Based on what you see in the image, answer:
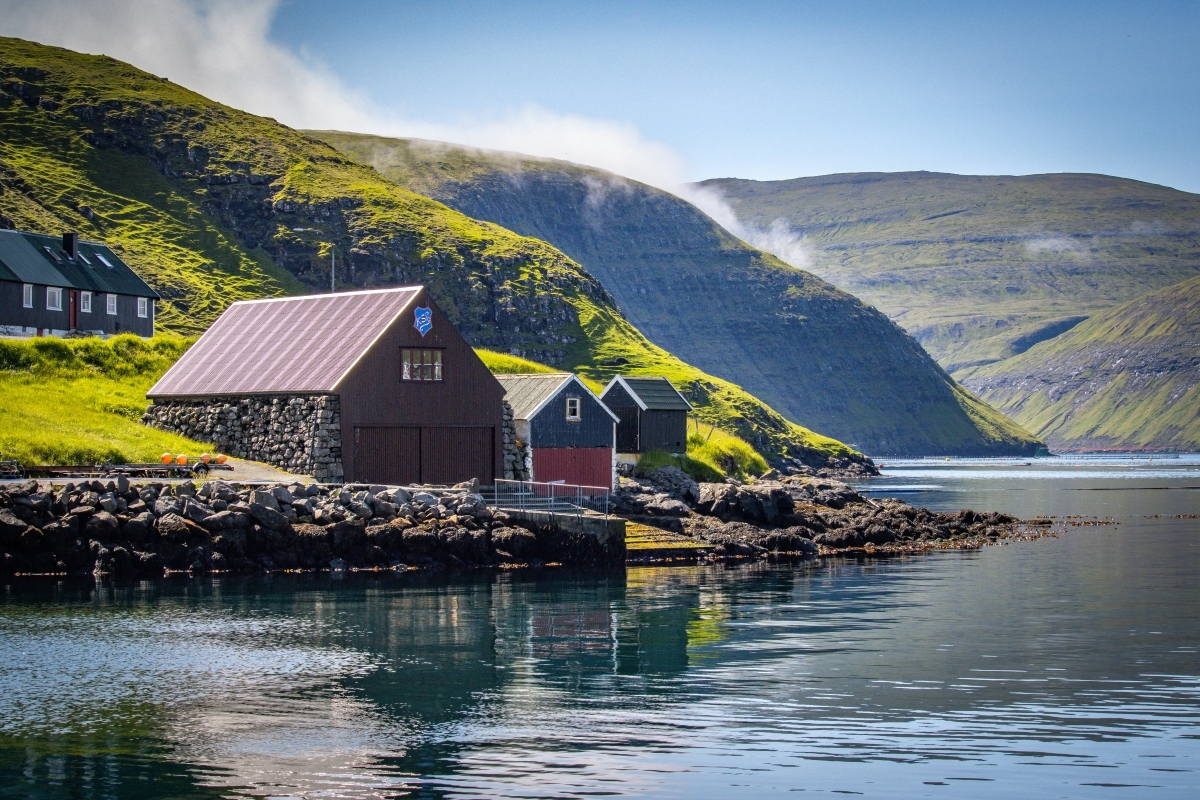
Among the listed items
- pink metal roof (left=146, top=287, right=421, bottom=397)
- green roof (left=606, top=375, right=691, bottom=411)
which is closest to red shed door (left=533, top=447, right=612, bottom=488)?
pink metal roof (left=146, top=287, right=421, bottom=397)

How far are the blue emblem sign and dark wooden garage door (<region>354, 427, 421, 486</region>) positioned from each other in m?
4.23

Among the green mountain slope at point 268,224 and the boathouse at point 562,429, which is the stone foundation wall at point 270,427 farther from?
the green mountain slope at point 268,224

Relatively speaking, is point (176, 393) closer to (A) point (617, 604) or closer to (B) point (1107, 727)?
(A) point (617, 604)

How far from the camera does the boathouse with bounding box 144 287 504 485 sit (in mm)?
56656

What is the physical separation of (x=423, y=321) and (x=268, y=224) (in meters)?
123

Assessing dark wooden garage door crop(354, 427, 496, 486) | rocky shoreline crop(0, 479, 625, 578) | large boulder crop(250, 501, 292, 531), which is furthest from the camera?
dark wooden garage door crop(354, 427, 496, 486)

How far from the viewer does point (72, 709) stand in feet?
82.0

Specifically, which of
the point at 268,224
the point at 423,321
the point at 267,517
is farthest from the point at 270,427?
the point at 268,224

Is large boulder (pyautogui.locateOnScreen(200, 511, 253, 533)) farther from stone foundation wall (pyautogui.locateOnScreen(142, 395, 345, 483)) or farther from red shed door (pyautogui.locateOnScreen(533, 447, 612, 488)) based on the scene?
red shed door (pyautogui.locateOnScreen(533, 447, 612, 488))

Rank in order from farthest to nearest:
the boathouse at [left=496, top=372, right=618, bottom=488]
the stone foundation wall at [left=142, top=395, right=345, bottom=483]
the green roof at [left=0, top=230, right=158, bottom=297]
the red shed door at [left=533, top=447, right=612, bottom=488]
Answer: the green roof at [left=0, top=230, right=158, bottom=297] < the red shed door at [left=533, top=447, right=612, bottom=488] < the boathouse at [left=496, top=372, right=618, bottom=488] < the stone foundation wall at [left=142, top=395, right=345, bottom=483]

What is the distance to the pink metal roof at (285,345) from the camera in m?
58.2

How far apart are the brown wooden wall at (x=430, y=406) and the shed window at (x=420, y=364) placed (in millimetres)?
221

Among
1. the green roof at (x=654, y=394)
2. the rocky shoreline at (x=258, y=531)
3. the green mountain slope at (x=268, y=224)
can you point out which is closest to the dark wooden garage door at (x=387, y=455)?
the rocky shoreline at (x=258, y=531)

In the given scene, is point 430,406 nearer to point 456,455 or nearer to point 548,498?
point 456,455
